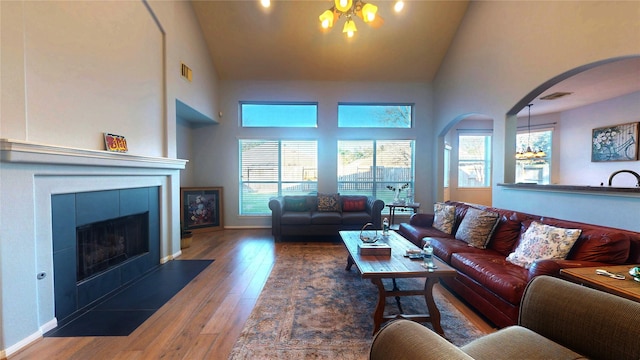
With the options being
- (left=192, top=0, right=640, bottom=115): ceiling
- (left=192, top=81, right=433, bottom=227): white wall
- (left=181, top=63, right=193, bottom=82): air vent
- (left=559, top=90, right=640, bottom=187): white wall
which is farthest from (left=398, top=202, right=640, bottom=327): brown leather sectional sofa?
(left=181, top=63, right=193, bottom=82): air vent

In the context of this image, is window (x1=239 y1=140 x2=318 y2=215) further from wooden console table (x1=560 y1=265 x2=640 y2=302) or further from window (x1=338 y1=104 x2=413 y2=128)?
wooden console table (x1=560 y1=265 x2=640 y2=302)

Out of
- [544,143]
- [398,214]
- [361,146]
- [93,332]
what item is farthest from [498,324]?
[544,143]

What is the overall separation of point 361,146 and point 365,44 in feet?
7.14

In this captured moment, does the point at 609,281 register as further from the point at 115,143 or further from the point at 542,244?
the point at 115,143

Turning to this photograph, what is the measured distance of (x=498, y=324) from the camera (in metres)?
2.09

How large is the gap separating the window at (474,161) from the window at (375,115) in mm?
2223

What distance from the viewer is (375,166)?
20.1ft

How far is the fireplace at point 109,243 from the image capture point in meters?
2.51

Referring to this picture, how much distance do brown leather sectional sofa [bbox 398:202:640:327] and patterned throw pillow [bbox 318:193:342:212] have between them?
2.51m

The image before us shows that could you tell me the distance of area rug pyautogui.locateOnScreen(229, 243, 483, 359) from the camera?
190cm

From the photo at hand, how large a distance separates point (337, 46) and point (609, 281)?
524 cm

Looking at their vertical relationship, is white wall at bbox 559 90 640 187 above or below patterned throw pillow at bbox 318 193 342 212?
above

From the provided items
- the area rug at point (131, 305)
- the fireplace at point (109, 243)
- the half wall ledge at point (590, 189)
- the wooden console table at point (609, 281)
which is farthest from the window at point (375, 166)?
the wooden console table at point (609, 281)

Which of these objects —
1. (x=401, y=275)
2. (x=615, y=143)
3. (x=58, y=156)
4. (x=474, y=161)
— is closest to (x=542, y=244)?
(x=401, y=275)
